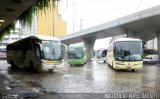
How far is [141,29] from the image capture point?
5909cm

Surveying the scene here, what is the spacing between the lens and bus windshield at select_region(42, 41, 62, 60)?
2916 centimetres

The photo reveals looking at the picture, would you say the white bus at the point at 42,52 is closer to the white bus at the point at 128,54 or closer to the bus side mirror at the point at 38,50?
the bus side mirror at the point at 38,50

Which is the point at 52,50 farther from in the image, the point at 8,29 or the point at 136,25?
the point at 136,25

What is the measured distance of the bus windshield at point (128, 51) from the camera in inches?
1201

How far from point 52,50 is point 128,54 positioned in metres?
6.58

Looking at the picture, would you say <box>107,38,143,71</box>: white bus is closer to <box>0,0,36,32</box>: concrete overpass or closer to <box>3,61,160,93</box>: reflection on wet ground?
<box>3,61,160,93</box>: reflection on wet ground

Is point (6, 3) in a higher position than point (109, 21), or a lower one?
lower

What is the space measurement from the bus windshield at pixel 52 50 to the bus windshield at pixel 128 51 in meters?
5.21

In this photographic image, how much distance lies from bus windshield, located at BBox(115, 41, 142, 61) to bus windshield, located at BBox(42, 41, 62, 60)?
17.1ft

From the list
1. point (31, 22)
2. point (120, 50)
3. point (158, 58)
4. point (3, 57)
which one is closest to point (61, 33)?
point (3, 57)

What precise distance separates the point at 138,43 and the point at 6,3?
16978 mm

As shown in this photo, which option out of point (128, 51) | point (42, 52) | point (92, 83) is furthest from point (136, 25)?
point (92, 83)

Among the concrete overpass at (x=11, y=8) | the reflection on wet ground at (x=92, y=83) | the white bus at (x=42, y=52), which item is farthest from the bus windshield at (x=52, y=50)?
the concrete overpass at (x=11, y=8)

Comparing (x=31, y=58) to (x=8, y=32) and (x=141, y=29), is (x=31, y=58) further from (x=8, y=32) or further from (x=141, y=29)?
(x=141, y=29)
